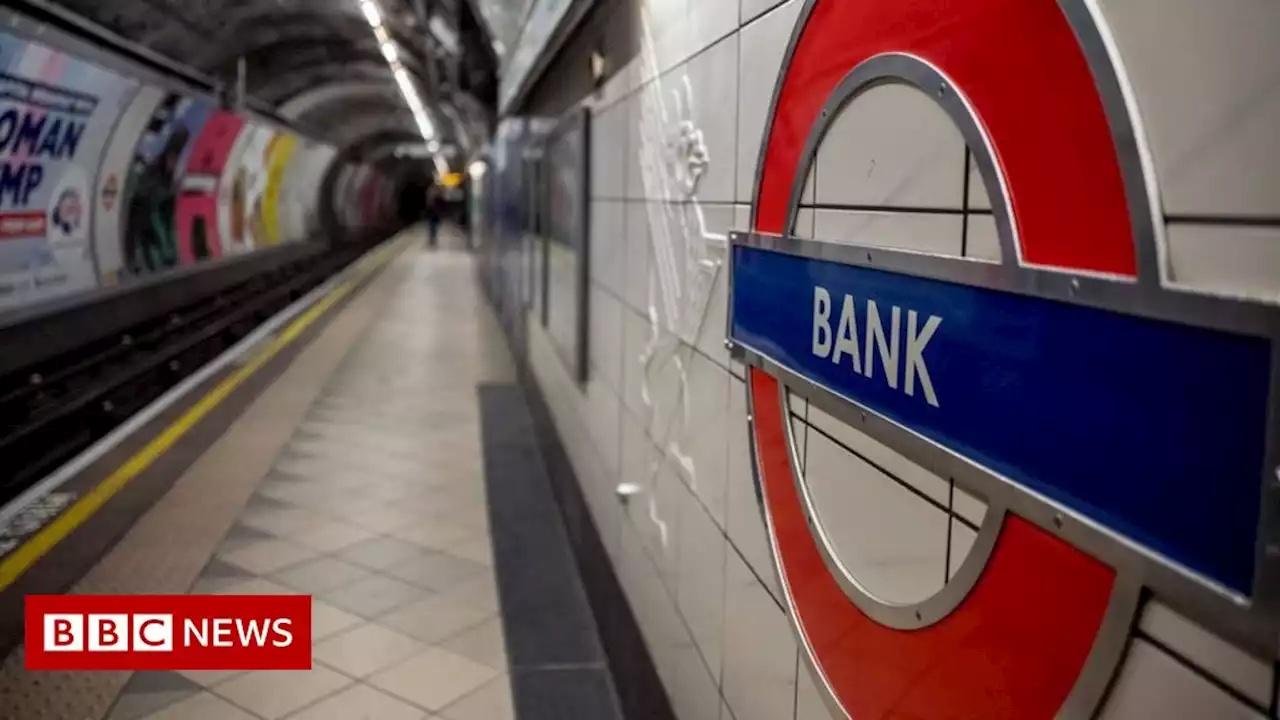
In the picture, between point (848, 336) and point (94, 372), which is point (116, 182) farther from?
point (848, 336)

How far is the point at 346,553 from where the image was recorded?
448 cm

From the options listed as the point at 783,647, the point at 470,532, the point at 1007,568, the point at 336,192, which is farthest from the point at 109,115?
the point at 336,192

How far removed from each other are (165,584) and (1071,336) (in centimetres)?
370

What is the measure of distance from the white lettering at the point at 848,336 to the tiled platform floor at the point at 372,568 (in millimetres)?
2000

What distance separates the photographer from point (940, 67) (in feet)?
4.11

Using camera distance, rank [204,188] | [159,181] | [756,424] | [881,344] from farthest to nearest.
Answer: [204,188] → [159,181] → [756,424] → [881,344]

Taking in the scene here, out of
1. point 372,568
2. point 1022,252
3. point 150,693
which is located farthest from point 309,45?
point 1022,252

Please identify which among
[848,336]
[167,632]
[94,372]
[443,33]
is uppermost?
[443,33]

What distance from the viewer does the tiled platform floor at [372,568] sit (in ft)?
10.4

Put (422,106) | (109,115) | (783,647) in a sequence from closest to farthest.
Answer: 1. (783,647)
2. (109,115)
3. (422,106)

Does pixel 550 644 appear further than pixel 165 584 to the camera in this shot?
No

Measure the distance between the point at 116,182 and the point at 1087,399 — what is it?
11.3 metres

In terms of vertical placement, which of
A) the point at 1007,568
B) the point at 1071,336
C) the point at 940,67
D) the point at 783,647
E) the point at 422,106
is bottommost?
the point at 783,647

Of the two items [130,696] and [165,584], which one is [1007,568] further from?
[165,584]
